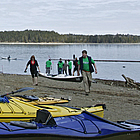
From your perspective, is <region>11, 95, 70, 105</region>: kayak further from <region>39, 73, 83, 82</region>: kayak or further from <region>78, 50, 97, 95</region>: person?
Answer: <region>39, 73, 83, 82</region>: kayak

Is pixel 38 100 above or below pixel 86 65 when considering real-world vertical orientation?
below

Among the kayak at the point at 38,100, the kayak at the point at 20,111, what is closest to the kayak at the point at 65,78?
the kayak at the point at 38,100

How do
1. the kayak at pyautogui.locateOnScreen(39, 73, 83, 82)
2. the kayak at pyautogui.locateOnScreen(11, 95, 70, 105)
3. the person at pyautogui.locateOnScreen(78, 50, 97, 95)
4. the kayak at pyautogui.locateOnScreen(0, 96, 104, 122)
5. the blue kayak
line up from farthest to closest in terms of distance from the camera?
the kayak at pyautogui.locateOnScreen(39, 73, 83, 82) → the person at pyautogui.locateOnScreen(78, 50, 97, 95) → the kayak at pyautogui.locateOnScreen(11, 95, 70, 105) → the kayak at pyautogui.locateOnScreen(0, 96, 104, 122) → the blue kayak

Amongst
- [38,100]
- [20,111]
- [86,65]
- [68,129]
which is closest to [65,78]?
[86,65]

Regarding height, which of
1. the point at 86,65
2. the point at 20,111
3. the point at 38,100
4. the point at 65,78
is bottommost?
the point at 65,78

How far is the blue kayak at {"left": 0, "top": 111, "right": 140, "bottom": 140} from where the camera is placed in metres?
5.92

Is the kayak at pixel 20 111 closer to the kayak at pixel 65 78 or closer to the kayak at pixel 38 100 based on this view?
the kayak at pixel 38 100

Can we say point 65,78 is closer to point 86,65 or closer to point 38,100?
point 86,65

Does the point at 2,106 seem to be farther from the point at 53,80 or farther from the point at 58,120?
the point at 53,80

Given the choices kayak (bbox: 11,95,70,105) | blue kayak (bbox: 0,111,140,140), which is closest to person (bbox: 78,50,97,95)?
kayak (bbox: 11,95,70,105)

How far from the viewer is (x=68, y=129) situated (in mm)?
6352

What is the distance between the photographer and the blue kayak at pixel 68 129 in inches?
233

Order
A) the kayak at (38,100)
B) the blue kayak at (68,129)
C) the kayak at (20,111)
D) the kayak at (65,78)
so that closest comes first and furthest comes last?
the blue kayak at (68,129), the kayak at (20,111), the kayak at (38,100), the kayak at (65,78)

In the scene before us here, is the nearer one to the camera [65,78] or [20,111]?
[20,111]
